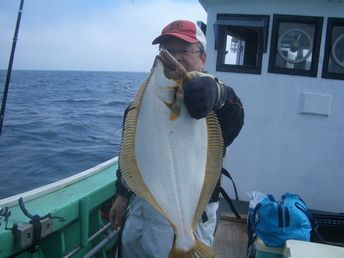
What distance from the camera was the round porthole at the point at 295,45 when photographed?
4773 millimetres

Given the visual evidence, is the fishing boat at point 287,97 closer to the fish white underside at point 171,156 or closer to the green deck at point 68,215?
the green deck at point 68,215

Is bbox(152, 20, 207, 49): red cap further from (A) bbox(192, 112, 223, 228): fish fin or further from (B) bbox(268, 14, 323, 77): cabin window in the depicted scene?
(B) bbox(268, 14, 323, 77): cabin window

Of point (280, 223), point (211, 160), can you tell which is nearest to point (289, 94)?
point (280, 223)

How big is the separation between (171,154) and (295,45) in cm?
364

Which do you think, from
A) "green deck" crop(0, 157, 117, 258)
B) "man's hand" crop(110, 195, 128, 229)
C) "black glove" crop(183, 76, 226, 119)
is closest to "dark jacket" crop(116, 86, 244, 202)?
"black glove" crop(183, 76, 226, 119)

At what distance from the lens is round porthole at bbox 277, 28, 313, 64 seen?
4.77 meters

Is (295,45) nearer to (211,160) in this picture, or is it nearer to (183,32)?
(183,32)

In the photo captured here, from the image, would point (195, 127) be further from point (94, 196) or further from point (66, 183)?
point (66, 183)

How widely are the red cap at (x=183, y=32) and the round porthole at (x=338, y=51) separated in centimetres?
307

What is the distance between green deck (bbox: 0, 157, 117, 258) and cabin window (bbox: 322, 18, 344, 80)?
9.45 feet

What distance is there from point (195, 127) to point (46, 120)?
15702mm

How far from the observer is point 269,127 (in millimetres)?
4934

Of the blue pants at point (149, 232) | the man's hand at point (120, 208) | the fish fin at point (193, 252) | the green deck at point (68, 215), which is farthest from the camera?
the green deck at point (68, 215)

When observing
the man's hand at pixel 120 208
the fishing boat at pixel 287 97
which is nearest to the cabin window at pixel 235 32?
the fishing boat at pixel 287 97
